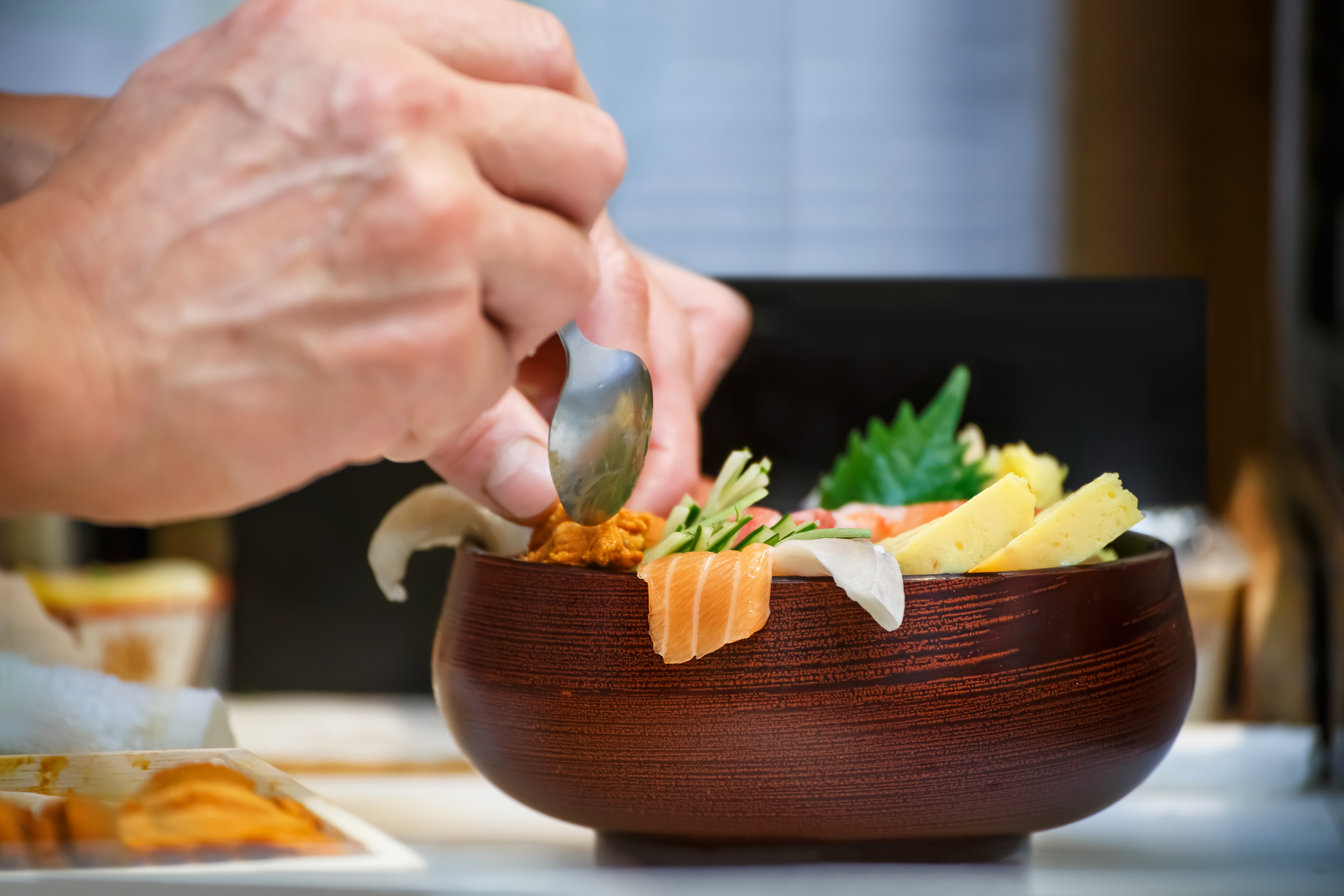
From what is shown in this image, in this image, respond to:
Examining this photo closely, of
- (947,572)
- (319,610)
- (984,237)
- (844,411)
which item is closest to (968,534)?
(947,572)

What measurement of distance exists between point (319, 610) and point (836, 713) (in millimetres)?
1481

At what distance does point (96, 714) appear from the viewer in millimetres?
496

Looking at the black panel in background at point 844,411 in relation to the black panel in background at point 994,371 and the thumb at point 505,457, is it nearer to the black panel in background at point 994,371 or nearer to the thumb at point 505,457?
the black panel in background at point 994,371

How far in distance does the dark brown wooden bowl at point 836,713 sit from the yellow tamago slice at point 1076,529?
0.04ft

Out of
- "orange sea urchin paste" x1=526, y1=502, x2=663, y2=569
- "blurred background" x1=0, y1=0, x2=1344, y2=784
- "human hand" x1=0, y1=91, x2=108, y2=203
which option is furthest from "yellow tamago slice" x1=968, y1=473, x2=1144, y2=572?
"blurred background" x1=0, y1=0, x2=1344, y2=784

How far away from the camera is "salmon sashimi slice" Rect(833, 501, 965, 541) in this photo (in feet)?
1.83

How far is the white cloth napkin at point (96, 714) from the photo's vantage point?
0.47 m

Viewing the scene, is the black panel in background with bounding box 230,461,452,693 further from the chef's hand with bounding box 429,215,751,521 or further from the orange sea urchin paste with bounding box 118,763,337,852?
the orange sea urchin paste with bounding box 118,763,337,852

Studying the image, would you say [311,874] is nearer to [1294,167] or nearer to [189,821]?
[189,821]

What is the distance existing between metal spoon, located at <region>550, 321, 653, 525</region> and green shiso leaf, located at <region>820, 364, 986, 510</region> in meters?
0.25

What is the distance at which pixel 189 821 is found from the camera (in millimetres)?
338

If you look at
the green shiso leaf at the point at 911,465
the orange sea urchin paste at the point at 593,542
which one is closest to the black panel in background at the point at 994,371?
the green shiso leaf at the point at 911,465

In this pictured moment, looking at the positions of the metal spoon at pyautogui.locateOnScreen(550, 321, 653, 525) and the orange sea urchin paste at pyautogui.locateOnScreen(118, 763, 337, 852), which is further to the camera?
the metal spoon at pyautogui.locateOnScreen(550, 321, 653, 525)

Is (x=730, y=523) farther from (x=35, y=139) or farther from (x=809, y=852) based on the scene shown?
(x=35, y=139)
